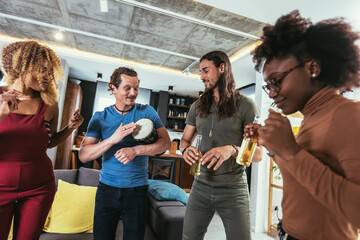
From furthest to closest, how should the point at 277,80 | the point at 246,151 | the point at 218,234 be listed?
1. the point at 218,234
2. the point at 246,151
3. the point at 277,80

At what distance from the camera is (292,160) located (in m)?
0.58

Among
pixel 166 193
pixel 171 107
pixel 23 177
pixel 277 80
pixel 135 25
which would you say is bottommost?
pixel 166 193

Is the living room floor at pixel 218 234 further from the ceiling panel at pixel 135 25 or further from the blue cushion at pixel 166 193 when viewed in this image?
the ceiling panel at pixel 135 25

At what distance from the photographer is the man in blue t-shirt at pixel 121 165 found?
1430 millimetres

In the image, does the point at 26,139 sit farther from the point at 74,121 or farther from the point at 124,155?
the point at 124,155

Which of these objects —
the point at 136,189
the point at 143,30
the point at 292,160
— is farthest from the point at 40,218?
the point at 143,30

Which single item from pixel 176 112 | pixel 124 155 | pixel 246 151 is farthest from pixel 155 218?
pixel 176 112

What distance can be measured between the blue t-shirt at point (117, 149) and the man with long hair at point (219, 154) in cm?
34

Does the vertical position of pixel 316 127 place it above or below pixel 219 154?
above

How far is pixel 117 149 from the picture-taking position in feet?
5.08

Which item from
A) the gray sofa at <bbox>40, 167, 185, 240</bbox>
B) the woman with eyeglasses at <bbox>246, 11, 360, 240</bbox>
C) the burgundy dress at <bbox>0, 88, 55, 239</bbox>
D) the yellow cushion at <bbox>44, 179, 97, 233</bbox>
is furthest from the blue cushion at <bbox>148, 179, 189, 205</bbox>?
the woman with eyeglasses at <bbox>246, 11, 360, 240</bbox>

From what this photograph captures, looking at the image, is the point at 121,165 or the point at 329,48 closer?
the point at 329,48

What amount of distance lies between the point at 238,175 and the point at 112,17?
11.1ft

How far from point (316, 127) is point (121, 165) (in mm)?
1237
